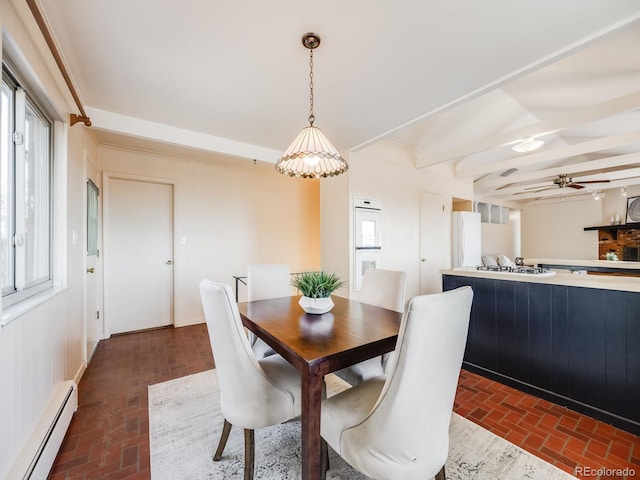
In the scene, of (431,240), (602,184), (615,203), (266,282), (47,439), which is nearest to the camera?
(47,439)

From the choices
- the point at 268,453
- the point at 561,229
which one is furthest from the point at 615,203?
the point at 268,453

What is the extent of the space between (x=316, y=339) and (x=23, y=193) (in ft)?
5.97

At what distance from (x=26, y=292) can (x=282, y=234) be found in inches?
132

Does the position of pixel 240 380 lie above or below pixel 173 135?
below

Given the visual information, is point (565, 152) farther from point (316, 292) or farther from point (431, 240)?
point (316, 292)

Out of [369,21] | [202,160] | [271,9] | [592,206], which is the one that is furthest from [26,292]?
[592,206]

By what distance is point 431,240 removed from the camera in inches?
179

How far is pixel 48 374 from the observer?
5.34ft

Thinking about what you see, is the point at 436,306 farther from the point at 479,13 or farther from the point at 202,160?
the point at 202,160

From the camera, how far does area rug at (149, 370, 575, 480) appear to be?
4.53ft

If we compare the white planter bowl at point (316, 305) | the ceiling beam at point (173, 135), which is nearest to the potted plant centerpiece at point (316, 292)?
the white planter bowl at point (316, 305)

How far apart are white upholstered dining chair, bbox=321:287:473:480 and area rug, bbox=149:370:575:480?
558mm

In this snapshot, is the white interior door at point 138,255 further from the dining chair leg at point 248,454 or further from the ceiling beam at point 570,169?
the ceiling beam at point 570,169

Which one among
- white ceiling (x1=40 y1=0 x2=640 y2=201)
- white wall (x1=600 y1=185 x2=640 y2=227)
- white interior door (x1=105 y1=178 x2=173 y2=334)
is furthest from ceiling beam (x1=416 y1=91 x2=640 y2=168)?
white wall (x1=600 y1=185 x2=640 y2=227)
